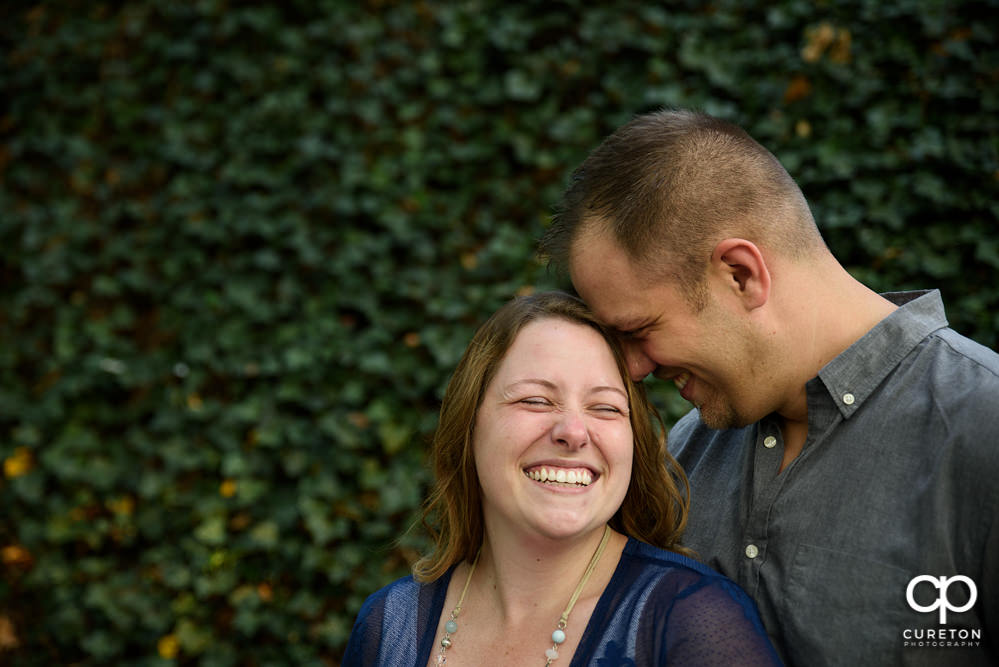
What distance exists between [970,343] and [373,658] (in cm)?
154

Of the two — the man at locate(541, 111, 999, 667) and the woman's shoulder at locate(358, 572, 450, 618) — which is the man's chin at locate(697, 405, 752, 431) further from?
the woman's shoulder at locate(358, 572, 450, 618)

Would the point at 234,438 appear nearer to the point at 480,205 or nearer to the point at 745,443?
the point at 480,205

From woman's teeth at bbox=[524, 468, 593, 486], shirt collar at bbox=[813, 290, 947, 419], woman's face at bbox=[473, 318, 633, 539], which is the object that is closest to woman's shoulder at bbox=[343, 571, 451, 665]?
woman's face at bbox=[473, 318, 633, 539]

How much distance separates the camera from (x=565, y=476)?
6.29ft

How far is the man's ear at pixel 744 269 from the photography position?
2.01 meters

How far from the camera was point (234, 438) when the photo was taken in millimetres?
3854

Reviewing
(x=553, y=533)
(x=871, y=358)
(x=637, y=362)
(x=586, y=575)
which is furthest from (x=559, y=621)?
(x=871, y=358)

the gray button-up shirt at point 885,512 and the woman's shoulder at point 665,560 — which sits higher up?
the gray button-up shirt at point 885,512

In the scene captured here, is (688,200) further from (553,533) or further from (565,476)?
(553,533)

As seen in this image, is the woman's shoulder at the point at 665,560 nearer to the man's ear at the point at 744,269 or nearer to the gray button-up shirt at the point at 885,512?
the gray button-up shirt at the point at 885,512

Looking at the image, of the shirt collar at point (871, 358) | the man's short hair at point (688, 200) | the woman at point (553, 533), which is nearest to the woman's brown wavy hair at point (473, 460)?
the woman at point (553, 533)

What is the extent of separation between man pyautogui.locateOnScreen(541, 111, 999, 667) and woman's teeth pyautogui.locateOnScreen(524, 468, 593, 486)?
314 mm

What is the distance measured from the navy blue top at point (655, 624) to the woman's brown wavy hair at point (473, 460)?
0.11 meters

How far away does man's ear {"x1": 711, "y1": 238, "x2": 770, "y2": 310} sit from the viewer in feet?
6.59
